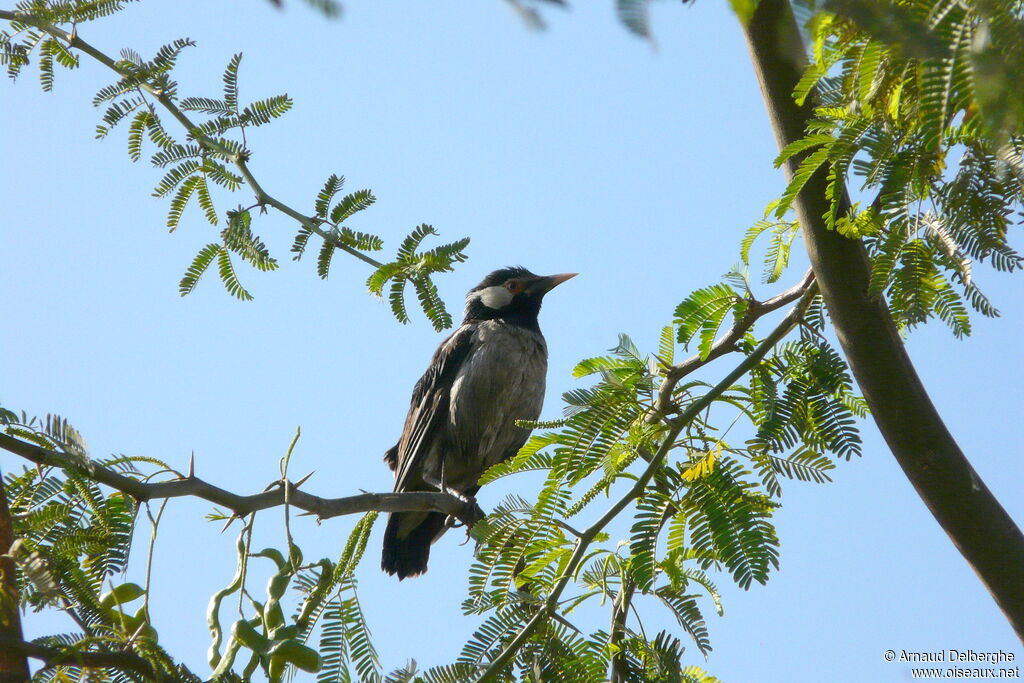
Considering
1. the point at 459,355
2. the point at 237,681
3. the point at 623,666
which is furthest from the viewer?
the point at 459,355

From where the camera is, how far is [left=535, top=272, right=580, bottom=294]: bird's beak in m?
8.23

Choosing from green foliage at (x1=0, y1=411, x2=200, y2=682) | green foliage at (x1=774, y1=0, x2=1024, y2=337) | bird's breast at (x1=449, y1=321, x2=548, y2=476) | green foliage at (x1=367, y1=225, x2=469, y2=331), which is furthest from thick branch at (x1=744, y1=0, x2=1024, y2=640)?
bird's breast at (x1=449, y1=321, x2=548, y2=476)

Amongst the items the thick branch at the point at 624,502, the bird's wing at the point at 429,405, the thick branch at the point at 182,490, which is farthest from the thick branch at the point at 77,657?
the bird's wing at the point at 429,405

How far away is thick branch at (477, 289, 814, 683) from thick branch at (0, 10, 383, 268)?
1447mm

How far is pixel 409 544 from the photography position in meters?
7.04

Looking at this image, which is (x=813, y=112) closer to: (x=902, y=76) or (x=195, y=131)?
(x=902, y=76)

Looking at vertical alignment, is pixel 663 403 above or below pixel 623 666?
above

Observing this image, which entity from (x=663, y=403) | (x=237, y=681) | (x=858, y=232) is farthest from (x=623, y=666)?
(x=858, y=232)

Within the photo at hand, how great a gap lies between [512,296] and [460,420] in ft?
5.08

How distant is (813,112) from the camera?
3.40m

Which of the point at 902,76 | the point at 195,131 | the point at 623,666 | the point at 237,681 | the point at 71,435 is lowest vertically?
the point at 237,681

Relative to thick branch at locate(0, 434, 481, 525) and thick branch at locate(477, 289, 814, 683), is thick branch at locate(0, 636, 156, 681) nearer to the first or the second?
thick branch at locate(0, 434, 481, 525)

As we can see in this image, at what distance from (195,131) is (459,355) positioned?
3698 millimetres

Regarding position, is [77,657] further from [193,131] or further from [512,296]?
[512,296]
